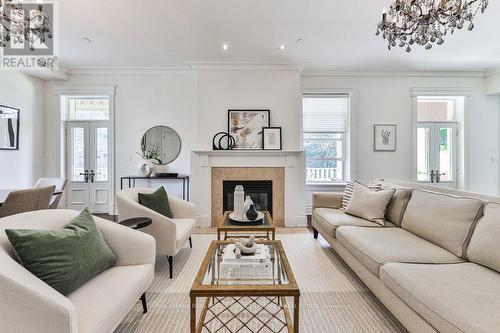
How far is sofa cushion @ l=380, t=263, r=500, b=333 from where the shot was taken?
1.12m

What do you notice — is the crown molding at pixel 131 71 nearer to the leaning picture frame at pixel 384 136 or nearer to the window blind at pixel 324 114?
the window blind at pixel 324 114

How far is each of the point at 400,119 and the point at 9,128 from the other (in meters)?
6.91

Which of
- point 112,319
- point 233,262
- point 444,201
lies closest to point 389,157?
point 444,201

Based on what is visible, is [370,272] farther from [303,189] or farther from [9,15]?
[9,15]

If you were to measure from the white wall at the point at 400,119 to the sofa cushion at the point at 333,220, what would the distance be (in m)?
2.00

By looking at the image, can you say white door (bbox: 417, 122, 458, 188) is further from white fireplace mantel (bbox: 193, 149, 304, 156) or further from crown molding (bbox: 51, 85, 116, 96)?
crown molding (bbox: 51, 85, 116, 96)

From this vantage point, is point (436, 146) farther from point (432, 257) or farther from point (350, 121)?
point (432, 257)

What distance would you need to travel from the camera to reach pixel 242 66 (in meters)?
4.35

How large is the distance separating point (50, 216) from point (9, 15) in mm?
2069

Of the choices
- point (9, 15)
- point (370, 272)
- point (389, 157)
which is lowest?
point (370, 272)

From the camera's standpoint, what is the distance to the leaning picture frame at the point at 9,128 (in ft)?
12.9

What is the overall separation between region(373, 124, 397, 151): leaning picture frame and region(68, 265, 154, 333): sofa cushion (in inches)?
181

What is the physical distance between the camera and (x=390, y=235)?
2.29m

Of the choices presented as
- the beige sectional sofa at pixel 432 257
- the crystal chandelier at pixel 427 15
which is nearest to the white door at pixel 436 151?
the beige sectional sofa at pixel 432 257
